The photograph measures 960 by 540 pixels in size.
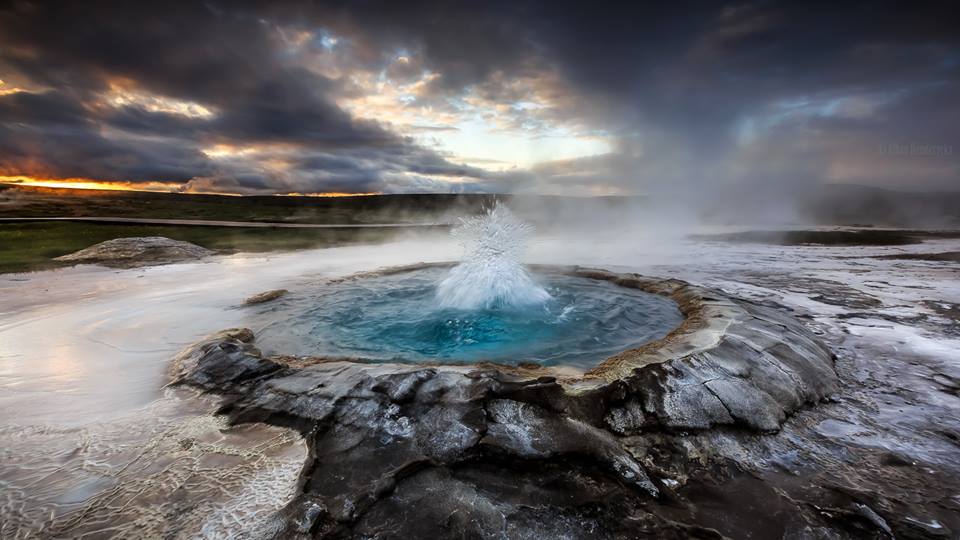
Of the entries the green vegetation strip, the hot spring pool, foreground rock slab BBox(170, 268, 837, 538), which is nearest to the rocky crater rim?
foreground rock slab BBox(170, 268, 837, 538)

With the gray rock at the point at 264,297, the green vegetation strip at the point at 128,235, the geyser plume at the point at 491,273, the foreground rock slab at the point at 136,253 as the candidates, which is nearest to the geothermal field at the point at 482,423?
the gray rock at the point at 264,297

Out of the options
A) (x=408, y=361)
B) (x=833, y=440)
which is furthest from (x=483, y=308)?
(x=833, y=440)

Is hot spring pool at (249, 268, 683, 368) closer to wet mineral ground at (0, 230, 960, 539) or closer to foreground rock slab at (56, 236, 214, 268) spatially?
wet mineral ground at (0, 230, 960, 539)

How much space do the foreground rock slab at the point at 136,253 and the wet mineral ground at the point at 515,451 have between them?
9.38m

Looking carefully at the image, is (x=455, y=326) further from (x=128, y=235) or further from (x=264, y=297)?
(x=128, y=235)

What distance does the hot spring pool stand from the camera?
5.05 metres

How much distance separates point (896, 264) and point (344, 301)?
52.6 ft

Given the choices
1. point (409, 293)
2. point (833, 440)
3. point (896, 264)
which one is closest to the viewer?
point (833, 440)

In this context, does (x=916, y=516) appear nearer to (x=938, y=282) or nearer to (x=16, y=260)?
(x=938, y=282)

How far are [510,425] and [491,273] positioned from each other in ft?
15.9

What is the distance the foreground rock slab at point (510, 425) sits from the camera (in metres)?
2.38

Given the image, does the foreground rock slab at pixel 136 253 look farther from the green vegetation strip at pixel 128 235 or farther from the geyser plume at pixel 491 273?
the geyser plume at pixel 491 273

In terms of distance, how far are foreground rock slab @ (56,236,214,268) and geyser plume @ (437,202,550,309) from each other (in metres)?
9.84

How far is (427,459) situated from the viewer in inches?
111
